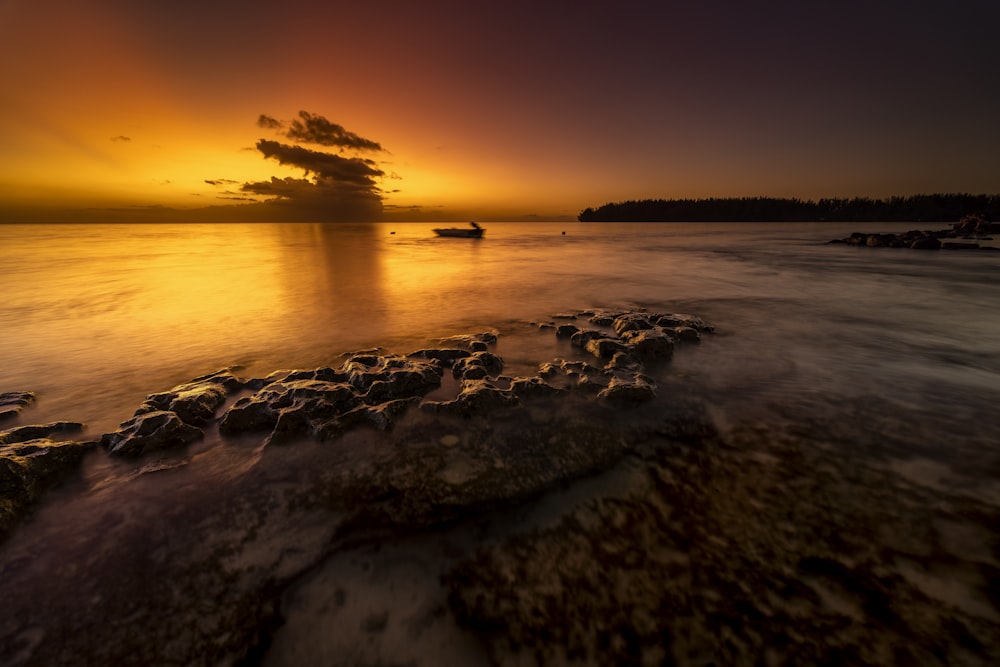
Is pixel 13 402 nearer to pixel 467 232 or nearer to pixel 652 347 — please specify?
pixel 652 347

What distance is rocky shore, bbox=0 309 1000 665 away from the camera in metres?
1.81

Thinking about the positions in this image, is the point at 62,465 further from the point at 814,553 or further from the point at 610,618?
the point at 814,553

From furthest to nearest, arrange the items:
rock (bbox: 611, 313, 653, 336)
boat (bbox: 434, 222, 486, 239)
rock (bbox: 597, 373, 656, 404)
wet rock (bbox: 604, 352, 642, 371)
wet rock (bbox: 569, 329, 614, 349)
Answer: boat (bbox: 434, 222, 486, 239) → rock (bbox: 611, 313, 653, 336) → wet rock (bbox: 569, 329, 614, 349) → wet rock (bbox: 604, 352, 642, 371) → rock (bbox: 597, 373, 656, 404)

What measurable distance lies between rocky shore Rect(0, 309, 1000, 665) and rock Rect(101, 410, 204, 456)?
0.02m

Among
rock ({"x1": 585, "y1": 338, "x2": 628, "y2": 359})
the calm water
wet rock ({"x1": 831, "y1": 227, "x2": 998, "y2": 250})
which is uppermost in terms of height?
wet rock ({"x1": 831, "y1": 227, "x2": 998, "y2": 250})

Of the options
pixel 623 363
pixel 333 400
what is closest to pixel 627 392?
pixel 623 363

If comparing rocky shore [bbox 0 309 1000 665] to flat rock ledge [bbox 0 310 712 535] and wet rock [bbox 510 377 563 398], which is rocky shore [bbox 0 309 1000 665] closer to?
flat rock ledge [bbox 0 310 712 535]

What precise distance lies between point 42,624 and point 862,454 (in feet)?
18.2

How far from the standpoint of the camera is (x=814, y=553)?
2178 mm

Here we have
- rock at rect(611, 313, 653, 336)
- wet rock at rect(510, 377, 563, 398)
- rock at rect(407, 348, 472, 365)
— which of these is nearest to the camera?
wet rock at rect(510, 377, 563, 398)

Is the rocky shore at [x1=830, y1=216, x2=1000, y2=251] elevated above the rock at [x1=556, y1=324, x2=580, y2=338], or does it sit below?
A: above

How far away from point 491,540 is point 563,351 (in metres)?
3.71

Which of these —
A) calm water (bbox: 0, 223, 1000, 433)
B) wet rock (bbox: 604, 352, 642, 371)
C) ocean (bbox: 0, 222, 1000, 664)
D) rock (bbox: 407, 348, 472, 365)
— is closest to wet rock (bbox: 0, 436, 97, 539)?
ocean (bbox: 0, 222, 1000, 664)

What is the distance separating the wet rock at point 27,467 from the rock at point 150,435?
20 centimetres
